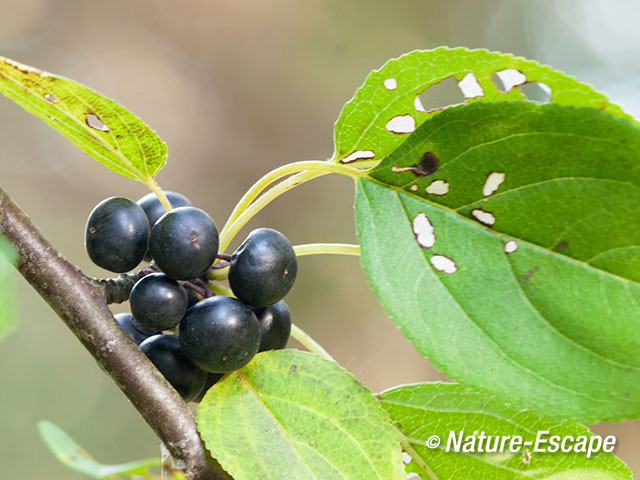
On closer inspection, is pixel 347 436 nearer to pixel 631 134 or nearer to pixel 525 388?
pixel 525 388

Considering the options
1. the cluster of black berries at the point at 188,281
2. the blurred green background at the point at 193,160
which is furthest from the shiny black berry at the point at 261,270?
the blurred green background at the point at 193,160

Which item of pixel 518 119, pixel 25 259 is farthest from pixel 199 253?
pixel 518 119

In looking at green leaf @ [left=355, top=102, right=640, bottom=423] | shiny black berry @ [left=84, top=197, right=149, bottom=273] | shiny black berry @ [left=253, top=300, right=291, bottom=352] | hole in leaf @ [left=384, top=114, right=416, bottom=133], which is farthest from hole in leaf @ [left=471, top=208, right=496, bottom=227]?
shiny black berry @ [left=84, top=197, right=149, bottom=273]

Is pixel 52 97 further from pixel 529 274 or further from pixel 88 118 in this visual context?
pixel 529 274

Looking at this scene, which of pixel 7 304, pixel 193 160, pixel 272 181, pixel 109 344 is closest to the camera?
pixel 7 304

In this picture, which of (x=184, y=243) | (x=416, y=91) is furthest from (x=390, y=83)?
(x=184, y=243)

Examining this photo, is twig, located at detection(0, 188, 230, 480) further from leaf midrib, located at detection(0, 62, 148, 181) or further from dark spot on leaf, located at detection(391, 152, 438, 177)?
dark spot on leaf, located at detection(391, 152, 438, 177)
